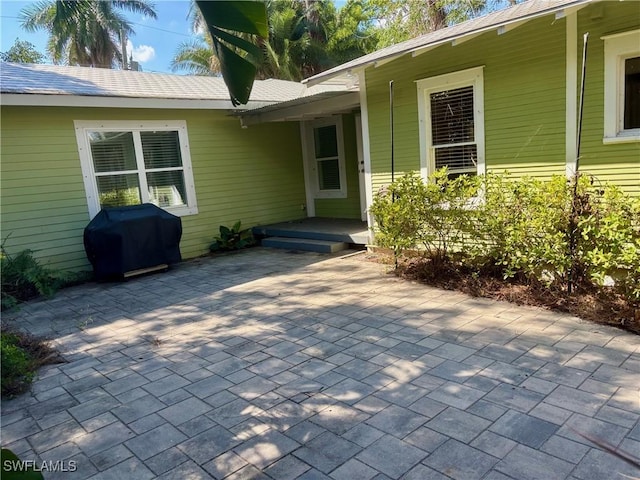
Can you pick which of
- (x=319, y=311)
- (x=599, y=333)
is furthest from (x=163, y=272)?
(x=599, y=333)

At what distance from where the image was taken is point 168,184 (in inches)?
313

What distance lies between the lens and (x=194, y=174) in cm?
814

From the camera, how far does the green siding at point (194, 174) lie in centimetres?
639

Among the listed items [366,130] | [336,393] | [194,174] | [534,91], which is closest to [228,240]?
[194,174]

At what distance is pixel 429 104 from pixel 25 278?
577 cm

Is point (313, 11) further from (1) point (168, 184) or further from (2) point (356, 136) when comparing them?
(1) point (168, 184)

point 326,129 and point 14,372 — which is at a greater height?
point 326,129

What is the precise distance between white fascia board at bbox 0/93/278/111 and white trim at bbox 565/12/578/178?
17.7 feet

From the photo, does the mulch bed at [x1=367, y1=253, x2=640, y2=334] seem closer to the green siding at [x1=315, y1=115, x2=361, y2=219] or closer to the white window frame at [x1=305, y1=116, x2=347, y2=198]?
the green siding at [x1=315, y1=115, x2=361, y2=219]

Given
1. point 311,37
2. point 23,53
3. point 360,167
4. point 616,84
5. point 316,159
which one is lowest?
point 360,167

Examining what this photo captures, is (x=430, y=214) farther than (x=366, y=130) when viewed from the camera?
No

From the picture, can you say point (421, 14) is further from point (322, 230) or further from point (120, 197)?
point (120, 197)

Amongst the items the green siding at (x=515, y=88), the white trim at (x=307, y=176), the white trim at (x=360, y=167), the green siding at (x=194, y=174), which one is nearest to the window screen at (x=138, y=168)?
the green siding at (x=194, y=174)

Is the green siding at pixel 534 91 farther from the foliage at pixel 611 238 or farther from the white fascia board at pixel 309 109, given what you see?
the white fascia board at pixel 309 109
